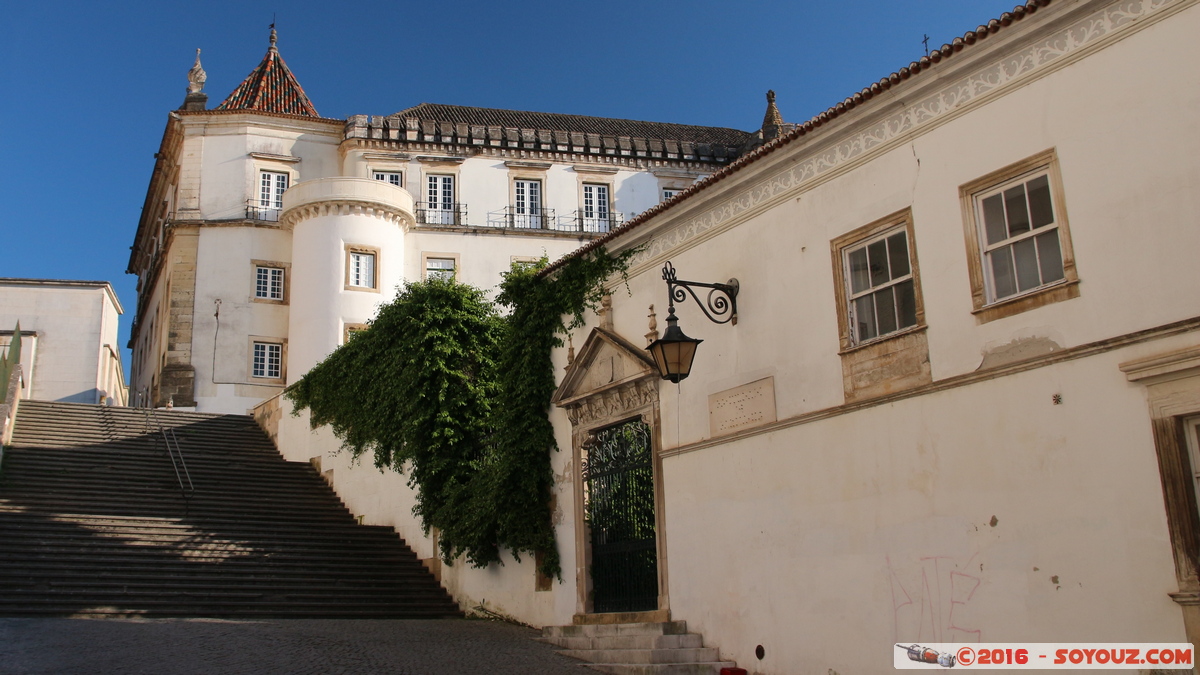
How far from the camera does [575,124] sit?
4709cm

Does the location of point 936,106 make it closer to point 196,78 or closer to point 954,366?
point 954,366

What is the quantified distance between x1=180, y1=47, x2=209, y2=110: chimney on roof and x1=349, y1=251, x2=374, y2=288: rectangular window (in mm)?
12016

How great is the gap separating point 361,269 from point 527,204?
8.22 m

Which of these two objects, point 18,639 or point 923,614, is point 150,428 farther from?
point 923,614

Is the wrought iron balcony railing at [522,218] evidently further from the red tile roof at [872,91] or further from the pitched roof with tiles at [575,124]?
the red tile roof at [872,91]

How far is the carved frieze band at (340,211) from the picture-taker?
35406 mm

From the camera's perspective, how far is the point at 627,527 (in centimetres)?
1343

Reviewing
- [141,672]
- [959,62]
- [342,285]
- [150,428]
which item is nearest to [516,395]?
[141,672]

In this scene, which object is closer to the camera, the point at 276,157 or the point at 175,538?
the point at 175,538

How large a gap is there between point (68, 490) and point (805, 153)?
1426 centimetres

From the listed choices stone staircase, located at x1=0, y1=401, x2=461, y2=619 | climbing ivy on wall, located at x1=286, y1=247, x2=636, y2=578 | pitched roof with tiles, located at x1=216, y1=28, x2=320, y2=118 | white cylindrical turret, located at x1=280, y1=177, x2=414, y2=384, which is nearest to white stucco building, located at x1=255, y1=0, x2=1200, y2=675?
climbing ivy on wall, located at x1=286, y1=247, x2=636, y2=578

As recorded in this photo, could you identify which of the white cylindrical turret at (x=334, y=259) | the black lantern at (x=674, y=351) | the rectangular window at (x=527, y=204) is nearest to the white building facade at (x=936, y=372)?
the black lantern at (x=674, y=351)

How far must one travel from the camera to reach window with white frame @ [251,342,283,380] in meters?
36.3

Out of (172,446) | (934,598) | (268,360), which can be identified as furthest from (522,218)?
(934,598)
